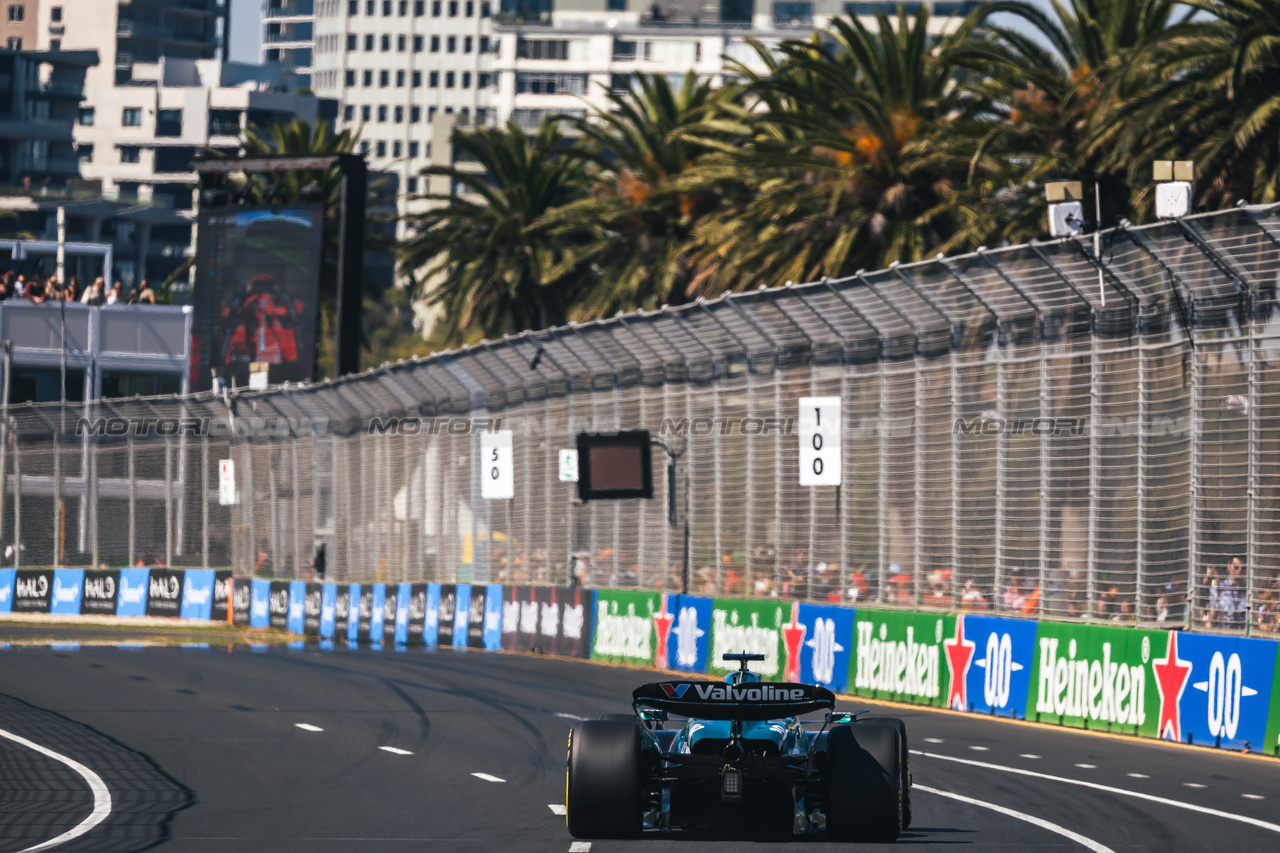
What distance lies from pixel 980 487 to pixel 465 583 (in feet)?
46.8

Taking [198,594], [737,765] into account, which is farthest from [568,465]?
[737,765]

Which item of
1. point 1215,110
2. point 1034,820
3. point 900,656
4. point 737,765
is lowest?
point 1034,820

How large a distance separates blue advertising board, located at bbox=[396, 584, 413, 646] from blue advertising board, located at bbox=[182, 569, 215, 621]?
732 centimetres

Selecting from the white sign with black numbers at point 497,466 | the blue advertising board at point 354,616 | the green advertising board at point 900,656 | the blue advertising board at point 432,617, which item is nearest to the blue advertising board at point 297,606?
the blue advertising board at point 354,616

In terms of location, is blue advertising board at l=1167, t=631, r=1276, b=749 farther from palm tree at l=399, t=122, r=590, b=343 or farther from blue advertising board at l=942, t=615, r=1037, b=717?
palm tree at l=399, t=122, r=590, b=343

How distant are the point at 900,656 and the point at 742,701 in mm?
11979

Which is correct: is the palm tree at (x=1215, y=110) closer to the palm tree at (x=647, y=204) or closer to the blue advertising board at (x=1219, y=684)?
the blue advertising board at (x=1219, y=684)

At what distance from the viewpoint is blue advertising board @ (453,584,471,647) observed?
110ft

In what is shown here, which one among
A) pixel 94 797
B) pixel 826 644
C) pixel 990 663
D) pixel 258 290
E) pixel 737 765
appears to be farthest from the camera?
pixel 258 290

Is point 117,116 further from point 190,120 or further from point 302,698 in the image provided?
point 302,698

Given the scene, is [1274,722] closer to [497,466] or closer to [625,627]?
[625,627]

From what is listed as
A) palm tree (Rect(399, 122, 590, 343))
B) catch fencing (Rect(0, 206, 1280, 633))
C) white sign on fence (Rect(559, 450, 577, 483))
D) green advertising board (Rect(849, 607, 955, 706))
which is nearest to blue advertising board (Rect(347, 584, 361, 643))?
catch fencing (Rect(0, 206, 1280, 633))

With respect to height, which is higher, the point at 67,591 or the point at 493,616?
the point at 493,616

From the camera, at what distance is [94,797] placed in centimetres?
1323
